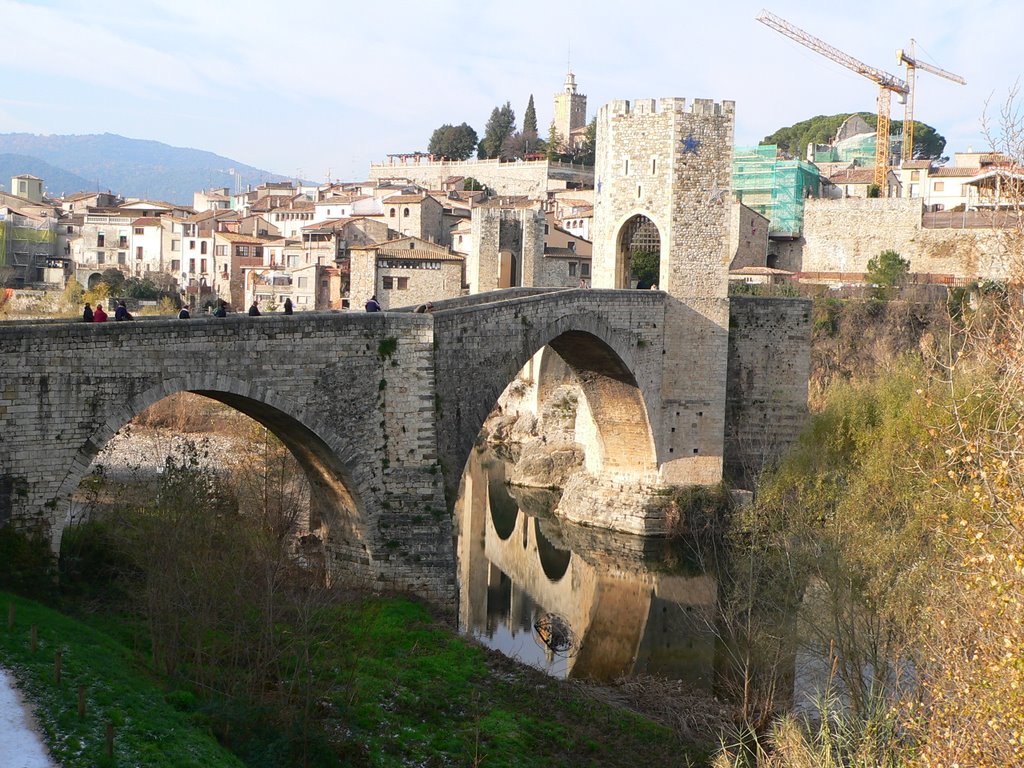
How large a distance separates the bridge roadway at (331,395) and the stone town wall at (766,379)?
6.92 meters

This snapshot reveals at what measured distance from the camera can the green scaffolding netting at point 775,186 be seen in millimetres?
55438

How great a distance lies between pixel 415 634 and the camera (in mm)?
16703

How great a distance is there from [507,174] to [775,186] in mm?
23990

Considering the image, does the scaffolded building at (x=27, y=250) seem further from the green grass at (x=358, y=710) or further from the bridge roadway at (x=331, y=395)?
the green grass at (x=358, y=710)

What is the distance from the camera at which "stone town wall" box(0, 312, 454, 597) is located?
14.1 m

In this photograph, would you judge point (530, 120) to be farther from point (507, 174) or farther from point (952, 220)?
point (952, 220)

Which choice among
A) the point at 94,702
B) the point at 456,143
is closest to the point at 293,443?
the point at 94,702

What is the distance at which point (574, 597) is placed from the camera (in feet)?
77.0

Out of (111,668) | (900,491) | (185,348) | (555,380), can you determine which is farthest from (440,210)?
(111,668)

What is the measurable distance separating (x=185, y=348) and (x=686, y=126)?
14.4 m

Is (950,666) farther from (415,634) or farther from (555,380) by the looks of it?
(555,380)

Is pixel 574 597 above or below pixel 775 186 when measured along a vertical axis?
below

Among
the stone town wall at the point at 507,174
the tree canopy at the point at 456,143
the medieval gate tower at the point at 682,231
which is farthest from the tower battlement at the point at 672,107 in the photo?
the tree canopy at the point at 456,143

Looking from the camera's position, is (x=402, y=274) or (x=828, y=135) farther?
(x=828, y=135)
